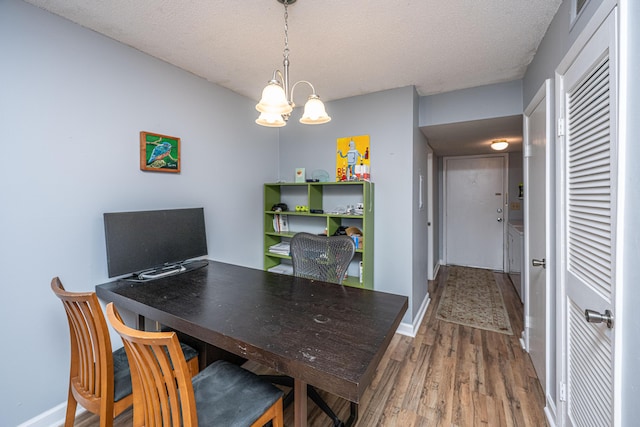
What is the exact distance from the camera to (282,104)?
1371 millimetres

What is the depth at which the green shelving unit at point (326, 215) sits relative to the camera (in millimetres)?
2711

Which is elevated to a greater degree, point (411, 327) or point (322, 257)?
point (322, 257)

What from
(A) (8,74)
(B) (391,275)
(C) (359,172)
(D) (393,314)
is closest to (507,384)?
(B) (391,275)

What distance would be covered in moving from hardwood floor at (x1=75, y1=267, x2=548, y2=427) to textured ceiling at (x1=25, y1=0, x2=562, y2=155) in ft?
7.53

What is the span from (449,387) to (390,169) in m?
1.93

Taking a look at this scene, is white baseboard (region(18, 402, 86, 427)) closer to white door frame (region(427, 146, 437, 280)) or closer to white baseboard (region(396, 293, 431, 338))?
white baseboard (region(396, 293, 431, 338))

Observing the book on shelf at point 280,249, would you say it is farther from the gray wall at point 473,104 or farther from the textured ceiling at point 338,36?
the gray wall at point 473,104

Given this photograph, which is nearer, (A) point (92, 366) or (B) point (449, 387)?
(A) point (92, 366)

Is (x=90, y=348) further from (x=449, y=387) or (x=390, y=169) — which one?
(x=390, y=169)

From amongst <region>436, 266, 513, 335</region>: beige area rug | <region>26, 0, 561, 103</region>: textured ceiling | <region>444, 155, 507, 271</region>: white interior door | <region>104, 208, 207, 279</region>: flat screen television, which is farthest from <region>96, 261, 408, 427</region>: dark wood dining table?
<region>444, 155, 507, 271</region>: white interior door

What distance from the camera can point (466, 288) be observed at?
3971 millimetres

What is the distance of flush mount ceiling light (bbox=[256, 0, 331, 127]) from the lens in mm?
1360

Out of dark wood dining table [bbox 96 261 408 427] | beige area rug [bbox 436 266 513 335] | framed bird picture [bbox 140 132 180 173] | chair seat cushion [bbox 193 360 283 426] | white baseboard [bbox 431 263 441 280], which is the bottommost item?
beige area rug [bbox 436 266 513 335]

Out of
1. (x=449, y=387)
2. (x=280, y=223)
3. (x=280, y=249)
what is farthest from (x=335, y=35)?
(x=449, y=387)
